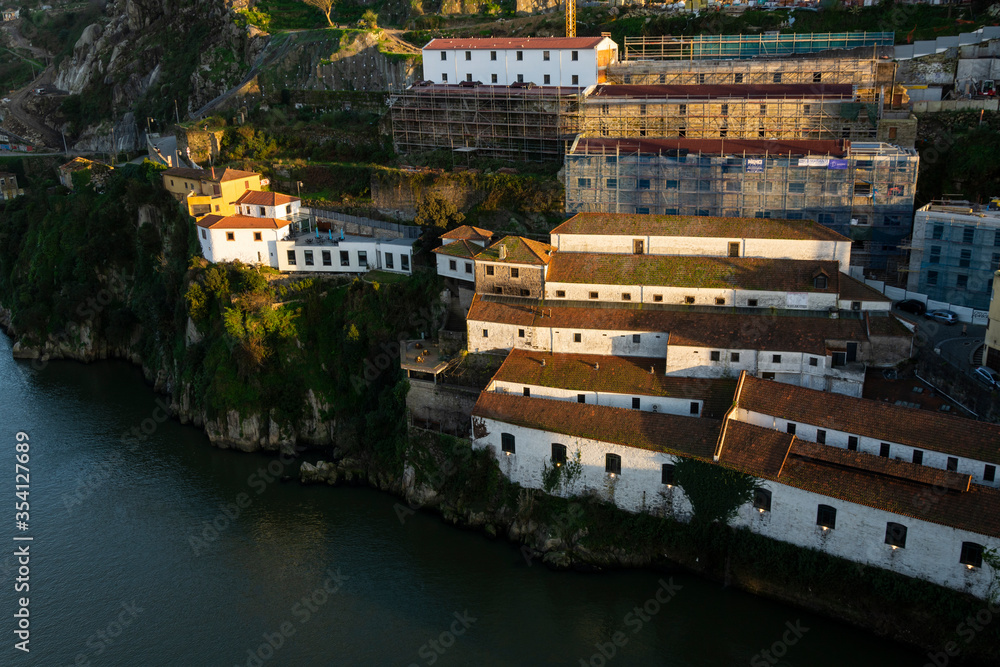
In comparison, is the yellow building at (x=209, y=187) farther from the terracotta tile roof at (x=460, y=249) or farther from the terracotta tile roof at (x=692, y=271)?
the terracotta tile roof at (x=692, y=271)

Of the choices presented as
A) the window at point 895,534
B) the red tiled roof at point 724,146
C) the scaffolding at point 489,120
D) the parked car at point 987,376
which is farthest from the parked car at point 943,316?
the scaffolding at point 489,120

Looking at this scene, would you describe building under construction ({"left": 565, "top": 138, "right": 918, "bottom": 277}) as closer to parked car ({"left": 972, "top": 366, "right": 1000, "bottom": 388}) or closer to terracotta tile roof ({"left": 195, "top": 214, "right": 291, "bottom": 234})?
parked car ({"left": 972, "top": 366, "right": 1000, "bottom": 388})

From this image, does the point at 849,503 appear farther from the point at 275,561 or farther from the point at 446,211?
the point at 446,211

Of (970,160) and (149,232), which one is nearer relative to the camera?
(970,160)

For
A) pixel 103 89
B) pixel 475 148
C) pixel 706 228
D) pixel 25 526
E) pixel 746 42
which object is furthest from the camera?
pixel 103 89

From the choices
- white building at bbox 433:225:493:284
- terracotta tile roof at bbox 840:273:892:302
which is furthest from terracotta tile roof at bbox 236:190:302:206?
terracotta tile roof at bbox 840:273:892:302

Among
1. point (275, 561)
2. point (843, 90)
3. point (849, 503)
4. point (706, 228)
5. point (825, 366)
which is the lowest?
point (275, 561)

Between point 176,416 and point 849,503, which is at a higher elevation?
point 849,503

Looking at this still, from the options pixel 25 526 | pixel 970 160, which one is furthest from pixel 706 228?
pixel 25 526
